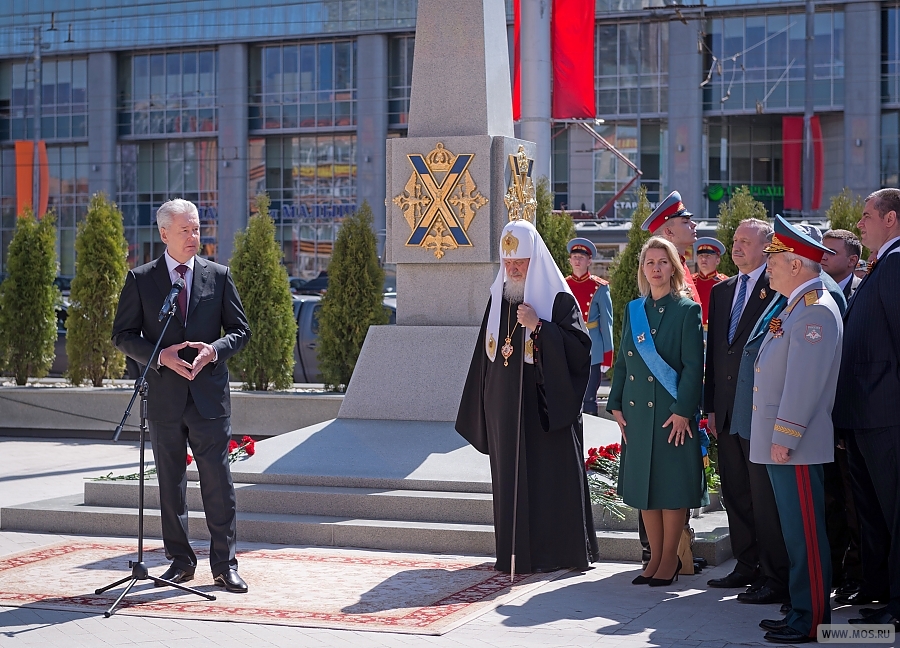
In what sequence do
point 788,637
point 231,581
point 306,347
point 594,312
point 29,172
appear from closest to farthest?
point 788,637, point 231,581, point 594,312, point 306,347, point 29,172

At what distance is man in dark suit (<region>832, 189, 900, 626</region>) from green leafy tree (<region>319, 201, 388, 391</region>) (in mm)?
8552

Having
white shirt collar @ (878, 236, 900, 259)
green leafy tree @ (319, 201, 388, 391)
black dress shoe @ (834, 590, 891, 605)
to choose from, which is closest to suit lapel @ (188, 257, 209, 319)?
white shirt collar @ (878, 236, 900, 259)

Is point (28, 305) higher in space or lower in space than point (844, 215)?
lower

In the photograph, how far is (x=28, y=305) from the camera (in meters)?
15.5

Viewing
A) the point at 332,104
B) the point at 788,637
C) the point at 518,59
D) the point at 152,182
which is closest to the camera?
the point at 788,637

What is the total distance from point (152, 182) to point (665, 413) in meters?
41.2

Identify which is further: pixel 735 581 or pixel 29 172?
pixel 29 172

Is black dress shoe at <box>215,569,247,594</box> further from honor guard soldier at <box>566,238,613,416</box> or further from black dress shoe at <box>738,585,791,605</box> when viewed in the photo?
honor guard soldier at <box>566,238,613,416</box>

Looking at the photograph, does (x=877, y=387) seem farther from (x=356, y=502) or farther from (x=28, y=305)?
(x=28, y=305)

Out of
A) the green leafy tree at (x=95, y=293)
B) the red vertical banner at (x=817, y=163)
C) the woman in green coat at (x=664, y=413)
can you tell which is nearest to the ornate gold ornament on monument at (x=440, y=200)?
the woman in green coat at (x=664, y=413)

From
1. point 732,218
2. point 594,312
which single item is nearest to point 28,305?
point 594,312

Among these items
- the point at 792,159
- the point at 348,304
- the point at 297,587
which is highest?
the point at 792,159

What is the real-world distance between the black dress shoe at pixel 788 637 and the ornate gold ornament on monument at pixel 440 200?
4622mm

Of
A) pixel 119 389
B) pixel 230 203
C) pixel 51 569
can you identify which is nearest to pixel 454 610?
pixel 51 569
